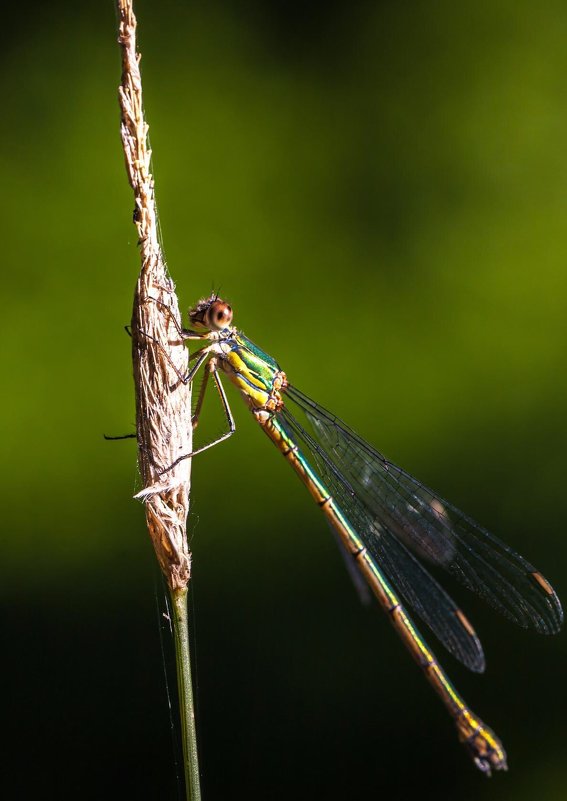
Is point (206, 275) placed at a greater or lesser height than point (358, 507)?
greater

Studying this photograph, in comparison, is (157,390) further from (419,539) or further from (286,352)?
(286,352)

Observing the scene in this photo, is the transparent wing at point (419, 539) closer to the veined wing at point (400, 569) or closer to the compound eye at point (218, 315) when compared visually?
the veined wing at point (400, 569)

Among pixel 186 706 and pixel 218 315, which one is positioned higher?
pixel 218 315

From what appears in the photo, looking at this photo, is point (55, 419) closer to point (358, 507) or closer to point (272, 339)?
point (272, 339)

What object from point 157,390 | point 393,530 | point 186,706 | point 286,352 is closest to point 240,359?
point 393,530

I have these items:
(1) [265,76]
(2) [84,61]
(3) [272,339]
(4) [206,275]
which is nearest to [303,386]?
(3) [272,339]

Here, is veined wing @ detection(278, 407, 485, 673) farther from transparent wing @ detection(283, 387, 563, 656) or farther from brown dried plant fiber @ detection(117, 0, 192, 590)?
brown dried plant fiber @ detection(117, 0, 192, 590)

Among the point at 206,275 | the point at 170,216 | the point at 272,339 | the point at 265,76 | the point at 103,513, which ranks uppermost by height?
the point at 265,76

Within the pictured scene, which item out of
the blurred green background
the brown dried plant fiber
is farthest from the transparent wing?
the brown dried plant fiber
